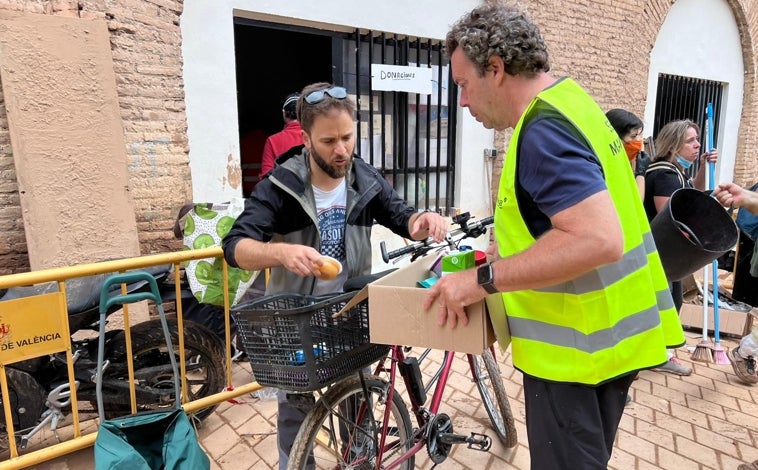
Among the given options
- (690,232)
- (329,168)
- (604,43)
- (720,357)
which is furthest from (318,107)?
(604,43)

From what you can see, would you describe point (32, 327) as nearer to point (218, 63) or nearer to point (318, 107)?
point (318, 107)

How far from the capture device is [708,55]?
1012 cm

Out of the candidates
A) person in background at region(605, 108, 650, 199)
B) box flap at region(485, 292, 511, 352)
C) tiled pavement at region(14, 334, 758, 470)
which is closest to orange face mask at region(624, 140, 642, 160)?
person in background at region(605, 108, 650, 199)

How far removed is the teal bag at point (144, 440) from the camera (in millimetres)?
1947

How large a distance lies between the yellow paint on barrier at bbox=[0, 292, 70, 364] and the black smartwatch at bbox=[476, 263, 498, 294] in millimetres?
2146

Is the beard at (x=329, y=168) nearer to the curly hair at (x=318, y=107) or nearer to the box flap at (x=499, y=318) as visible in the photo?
the curly hair at (x=318, y=107)

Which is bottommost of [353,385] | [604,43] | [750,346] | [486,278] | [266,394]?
[266,394]

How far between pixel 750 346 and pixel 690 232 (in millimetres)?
2614

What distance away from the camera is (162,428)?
219cm

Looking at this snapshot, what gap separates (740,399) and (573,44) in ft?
18.1

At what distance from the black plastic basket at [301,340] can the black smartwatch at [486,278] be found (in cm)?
53

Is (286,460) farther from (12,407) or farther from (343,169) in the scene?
(12,407)

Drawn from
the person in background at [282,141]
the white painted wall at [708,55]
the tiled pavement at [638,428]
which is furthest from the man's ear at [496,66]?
the white painted wall at [708,55]

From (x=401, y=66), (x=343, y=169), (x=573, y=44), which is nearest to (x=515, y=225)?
(x=343, y=169)
